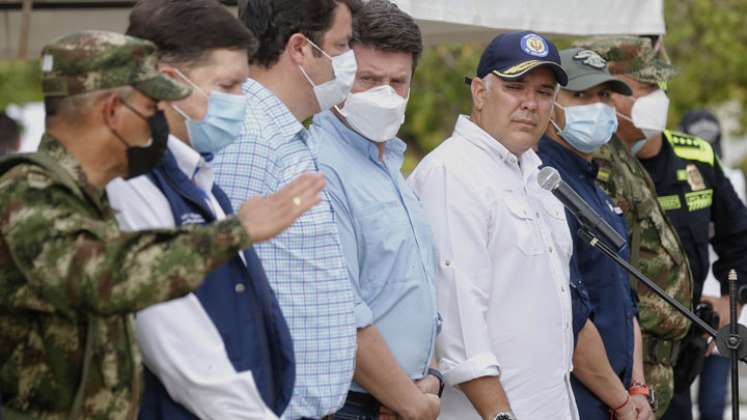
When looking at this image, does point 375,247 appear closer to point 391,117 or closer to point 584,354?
point 391,117

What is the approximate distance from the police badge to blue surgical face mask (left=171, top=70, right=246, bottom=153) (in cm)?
364

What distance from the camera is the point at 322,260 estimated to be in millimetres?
3680

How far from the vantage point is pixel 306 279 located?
3.65 meters

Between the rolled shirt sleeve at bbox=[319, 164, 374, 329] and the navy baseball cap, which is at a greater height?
the navy baseball cap

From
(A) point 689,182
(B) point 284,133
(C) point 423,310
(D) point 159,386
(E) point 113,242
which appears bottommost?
(A) point 689,182

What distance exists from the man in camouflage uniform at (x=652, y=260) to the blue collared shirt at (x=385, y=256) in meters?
1.75

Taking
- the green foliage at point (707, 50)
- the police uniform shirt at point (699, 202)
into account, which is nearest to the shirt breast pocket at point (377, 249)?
the police uniform shirt at point (699, 202)

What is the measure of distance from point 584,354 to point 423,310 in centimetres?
110

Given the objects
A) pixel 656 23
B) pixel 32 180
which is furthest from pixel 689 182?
pixel 32 180

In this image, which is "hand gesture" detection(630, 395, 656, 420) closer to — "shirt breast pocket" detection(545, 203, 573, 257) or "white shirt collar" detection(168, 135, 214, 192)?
"shirt breast pocket" detection(545, 203, 573, 257)

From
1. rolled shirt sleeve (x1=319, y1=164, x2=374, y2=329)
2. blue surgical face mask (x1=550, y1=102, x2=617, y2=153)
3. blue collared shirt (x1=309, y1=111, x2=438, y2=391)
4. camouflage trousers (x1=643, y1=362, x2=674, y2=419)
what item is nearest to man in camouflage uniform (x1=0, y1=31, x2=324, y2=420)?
rolled shirt sleeve (x1=319, y1=164, x2=374, y2=329)

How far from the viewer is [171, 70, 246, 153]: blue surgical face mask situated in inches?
133

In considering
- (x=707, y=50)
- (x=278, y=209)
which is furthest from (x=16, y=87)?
(x=278, y=209)

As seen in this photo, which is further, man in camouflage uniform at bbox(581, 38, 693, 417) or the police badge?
the police badge
